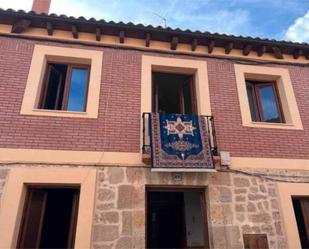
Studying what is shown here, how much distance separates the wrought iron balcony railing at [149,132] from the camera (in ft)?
16.4

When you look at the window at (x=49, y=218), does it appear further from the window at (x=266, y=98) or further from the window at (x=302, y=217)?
the window at (x=302, y=217)

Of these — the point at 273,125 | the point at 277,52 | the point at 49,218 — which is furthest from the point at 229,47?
the point at 49,218

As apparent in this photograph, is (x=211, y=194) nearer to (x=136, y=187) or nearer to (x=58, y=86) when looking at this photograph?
(x=136, y=187)

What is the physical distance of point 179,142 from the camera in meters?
5.10

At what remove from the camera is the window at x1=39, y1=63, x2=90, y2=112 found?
546 centimetres

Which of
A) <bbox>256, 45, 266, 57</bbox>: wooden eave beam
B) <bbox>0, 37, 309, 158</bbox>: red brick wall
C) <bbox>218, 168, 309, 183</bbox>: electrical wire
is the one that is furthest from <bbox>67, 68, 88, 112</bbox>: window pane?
<bbox>256, 45, 266, 57</bbox>: wooden eave beam

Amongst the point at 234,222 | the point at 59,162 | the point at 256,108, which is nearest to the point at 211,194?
the point at 234,222

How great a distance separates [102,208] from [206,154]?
90.6 inches

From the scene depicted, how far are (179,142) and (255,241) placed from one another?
2389 millimetres

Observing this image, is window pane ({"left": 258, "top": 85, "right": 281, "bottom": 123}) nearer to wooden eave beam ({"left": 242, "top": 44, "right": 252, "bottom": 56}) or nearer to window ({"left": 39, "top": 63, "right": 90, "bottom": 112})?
wooden eave beam ({"left": 242, "top": 44, "right": 252, "bottom": 56})

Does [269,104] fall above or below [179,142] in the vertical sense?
above

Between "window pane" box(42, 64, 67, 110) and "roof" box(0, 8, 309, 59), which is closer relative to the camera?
"window pane" box(42, 64, 67, 110)

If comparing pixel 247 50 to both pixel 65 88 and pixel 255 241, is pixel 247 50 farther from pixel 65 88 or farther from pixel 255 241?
pixel 65 88

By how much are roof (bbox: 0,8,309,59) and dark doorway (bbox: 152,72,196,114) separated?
95 cm
